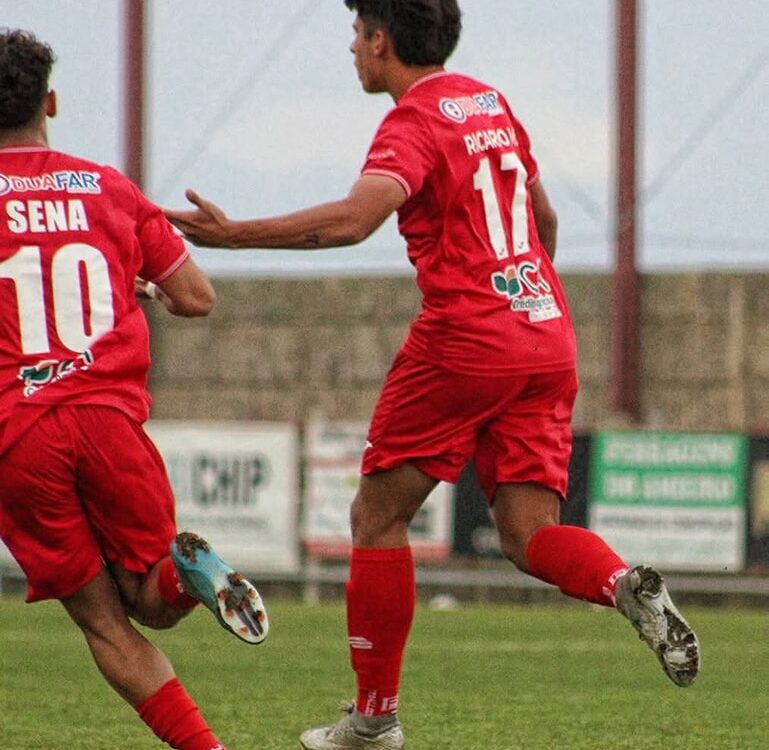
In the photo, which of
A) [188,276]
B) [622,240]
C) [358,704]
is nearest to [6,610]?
[622,240]

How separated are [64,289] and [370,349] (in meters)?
14.6

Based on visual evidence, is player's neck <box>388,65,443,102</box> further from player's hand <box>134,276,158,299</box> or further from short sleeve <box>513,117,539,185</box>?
player's hand <box>134,276,158,299</box>

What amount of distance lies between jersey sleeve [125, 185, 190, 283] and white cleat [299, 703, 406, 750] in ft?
5.02

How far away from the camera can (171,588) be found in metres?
5.09

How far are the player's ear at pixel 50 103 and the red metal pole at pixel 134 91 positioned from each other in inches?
556

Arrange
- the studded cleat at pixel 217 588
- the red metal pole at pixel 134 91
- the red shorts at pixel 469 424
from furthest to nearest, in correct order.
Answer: the red metal pole at pixel 134 91, the red shorts at pixel 469 424, the studded cleat at pixel 217 588

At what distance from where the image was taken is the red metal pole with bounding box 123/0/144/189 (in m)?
19.5

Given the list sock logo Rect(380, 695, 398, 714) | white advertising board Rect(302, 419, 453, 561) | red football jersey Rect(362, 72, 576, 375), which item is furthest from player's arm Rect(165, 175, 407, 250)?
white advertising board Rect(302, 419, 453, 561)

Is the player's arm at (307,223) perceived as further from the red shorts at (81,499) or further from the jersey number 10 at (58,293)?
the red shorts at (81,499)

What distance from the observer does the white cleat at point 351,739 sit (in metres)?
6.06

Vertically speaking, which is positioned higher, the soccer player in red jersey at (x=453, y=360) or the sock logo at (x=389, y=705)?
the soccer player in red jersey at (x=453, y=360)

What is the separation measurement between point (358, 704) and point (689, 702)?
2.31 meters

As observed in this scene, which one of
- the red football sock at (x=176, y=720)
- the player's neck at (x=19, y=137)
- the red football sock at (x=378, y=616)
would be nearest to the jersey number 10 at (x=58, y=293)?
the player's neck at (x=19, y=137)

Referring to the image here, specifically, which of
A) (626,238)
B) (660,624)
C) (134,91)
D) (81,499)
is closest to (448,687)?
(660,624)
